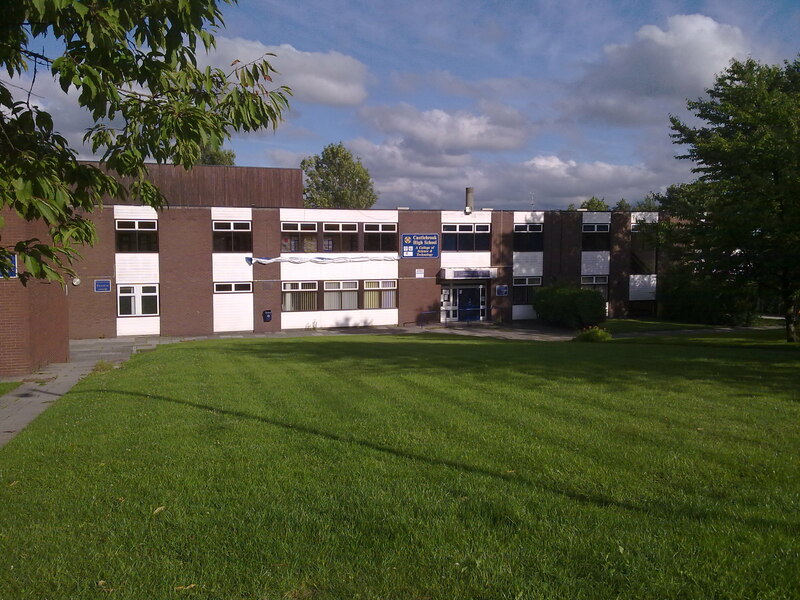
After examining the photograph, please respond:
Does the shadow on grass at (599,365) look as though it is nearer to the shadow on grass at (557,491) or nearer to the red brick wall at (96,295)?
the shadow on grass at (557,491)

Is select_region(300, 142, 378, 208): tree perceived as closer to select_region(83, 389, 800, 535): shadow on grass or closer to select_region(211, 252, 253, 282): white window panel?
select_region(211, 252, 253, 282): white window panel

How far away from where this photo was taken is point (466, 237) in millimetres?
37844

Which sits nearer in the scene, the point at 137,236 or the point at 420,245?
the point at 137,236

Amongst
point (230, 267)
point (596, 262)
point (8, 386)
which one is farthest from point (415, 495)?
point (596, 262)

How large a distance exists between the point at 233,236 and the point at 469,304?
1449 cm

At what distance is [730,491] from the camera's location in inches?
212

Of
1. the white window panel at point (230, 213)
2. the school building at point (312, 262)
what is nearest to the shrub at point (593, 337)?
the school building at point (312, 262)

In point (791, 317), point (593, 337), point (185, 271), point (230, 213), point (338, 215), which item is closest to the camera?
point (791, 317)

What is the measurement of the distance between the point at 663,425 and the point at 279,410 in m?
5.19

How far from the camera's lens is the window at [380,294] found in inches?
1421

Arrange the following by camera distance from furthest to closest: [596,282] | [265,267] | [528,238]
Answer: [596,282], [528,238], [265,267]

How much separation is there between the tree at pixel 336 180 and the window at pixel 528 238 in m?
35.6

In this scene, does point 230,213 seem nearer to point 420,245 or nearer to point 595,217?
point 420,245

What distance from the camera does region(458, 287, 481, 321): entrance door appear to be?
126 ft
